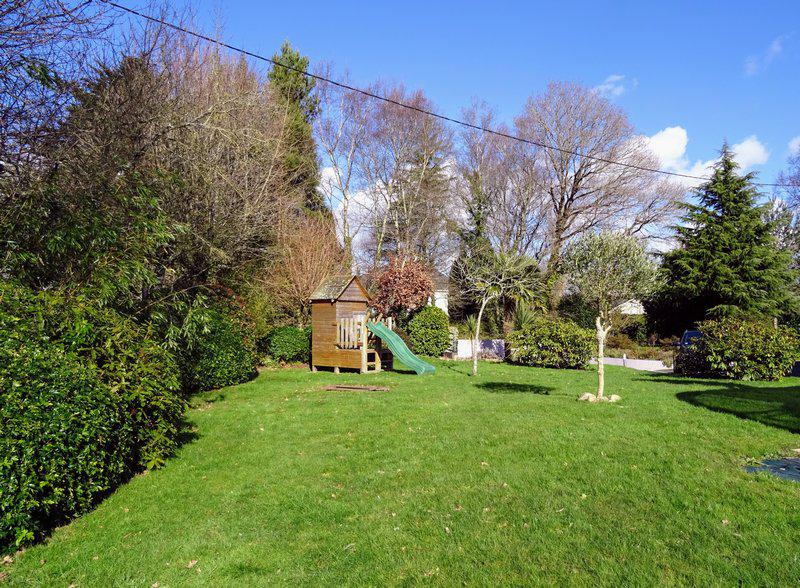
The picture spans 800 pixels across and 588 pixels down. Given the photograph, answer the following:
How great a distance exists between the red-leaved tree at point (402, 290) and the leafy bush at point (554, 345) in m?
4.83

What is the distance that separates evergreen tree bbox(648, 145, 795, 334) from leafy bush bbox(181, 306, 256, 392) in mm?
16520

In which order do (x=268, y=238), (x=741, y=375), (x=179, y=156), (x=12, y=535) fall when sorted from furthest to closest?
1. (x=268, y=238)
2. (x=741, y=375)
3. (x=179, y=156)
4. (x=12, y=535)

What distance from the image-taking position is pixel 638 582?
3078 mm

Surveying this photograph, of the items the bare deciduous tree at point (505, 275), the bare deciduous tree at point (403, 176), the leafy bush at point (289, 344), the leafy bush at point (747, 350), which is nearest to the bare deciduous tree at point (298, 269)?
the leafy bush at point (289, 344)

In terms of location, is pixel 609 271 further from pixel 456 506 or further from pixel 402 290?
pixel 456 506

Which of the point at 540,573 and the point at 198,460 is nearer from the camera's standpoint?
the point at 540,573

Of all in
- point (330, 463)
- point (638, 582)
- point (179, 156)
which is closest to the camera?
point (638, 582)

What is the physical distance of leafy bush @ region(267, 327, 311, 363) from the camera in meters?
16.3

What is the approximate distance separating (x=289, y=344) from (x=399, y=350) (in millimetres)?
3956

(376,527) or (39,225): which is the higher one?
(39,225)

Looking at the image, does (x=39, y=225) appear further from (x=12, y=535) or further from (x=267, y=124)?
(x=267, y=124)

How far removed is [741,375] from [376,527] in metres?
12.1

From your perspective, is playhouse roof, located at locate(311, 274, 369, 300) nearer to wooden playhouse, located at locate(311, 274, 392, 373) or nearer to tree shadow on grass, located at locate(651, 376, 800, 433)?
wooden playhouse, located at locate(311, 274, 392, 373)

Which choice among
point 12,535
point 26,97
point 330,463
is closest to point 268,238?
point 26,97
